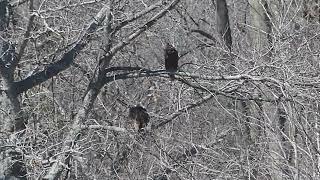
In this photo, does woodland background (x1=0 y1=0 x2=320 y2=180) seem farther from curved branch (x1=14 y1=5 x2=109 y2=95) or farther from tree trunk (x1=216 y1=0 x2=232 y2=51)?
tree trunk (x1=216 y1=0 x2=232 y2=51)

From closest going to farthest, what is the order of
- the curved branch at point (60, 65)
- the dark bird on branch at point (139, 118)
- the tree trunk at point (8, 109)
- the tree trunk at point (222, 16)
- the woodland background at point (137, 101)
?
the woodland background at point (137, 101)
the tree trunk at point (8, 109)
the dark bird on branch at point (139, 118)
the curved branch at point (60, 65)
the tree trunk at point (222, 16)

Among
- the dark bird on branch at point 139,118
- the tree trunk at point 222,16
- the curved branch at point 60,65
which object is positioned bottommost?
the dark bird on branch at point 139,118

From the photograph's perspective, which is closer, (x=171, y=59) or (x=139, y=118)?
(x=139, y=118)

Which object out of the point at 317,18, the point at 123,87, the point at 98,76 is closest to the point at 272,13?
the point at 317,18

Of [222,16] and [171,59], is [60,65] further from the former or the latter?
[222,16]

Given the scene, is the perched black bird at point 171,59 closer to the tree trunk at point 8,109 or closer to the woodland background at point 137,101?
the woodland background at point 137,101

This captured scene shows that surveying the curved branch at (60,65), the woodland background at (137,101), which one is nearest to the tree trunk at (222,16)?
the woodland background at (137,101)

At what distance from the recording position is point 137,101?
11.9m

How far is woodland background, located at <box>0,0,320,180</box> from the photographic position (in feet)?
25.6

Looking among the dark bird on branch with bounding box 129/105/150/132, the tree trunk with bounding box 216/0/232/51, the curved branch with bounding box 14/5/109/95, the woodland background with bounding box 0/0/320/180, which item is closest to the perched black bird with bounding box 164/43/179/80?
the woodland background with bounding box 0/0/320/180

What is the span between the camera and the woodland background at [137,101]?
7.79 metres

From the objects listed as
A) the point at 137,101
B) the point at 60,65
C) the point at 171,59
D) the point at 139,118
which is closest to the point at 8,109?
the point at 60,65

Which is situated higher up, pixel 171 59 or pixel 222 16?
pixel 222 16

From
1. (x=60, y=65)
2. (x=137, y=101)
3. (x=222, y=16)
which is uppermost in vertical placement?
(x=222, y=16)
